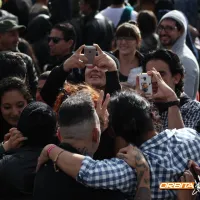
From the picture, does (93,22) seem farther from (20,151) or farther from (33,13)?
(20,151)

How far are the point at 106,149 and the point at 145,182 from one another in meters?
0.66

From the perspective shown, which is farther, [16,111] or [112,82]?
[16,111]

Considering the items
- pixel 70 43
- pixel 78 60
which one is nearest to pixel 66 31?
pixel 70 43

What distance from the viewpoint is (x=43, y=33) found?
8500 mm

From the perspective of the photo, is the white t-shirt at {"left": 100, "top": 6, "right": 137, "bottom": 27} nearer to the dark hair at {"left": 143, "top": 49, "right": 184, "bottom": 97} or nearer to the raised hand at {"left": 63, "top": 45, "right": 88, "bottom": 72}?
the dark hair at {"left": 143, "top": 49, "right": 184, "bottom": 97}

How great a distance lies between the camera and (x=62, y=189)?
316cm

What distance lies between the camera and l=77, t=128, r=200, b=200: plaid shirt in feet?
10.4

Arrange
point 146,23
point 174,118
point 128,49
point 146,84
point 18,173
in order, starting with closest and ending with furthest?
point 18,173 < point 174,118 < point 146,84 < point 128,49 < point 146,23

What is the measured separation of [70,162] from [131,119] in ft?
1.45

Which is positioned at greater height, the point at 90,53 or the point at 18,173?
the point at 90,53

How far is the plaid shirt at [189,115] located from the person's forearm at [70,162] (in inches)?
54.3

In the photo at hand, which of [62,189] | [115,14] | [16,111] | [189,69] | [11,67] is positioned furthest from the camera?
[115,14]

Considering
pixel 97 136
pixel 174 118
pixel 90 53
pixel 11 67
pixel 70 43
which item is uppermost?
pixel 90 53

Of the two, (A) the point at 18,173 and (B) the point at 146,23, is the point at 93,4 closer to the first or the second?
(B) the point at 146,23
